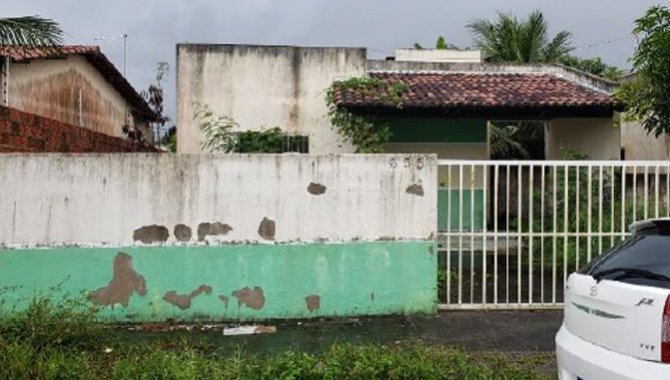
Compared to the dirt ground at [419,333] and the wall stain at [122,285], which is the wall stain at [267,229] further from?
the wall stain at [122,285]

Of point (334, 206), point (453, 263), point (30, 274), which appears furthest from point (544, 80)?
point (30, 274)

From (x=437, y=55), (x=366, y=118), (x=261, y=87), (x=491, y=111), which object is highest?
(x=437, y=55)

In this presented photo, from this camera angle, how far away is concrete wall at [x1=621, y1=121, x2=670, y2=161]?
14.3 meters

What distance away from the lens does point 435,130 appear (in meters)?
13.3

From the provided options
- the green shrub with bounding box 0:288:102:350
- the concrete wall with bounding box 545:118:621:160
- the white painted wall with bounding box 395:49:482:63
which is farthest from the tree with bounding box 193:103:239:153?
the green shrub with bounding box 0:288:102:350

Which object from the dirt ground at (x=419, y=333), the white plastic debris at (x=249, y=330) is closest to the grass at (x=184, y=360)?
the dirt ground at (x=419, y=333)

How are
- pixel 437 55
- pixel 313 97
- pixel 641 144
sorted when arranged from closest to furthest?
1. pixel 313 97
2. pixel 641 144
3. pixel 437 55

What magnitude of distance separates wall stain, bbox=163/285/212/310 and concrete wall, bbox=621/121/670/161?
35.8 feet

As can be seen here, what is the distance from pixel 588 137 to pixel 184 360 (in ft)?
36.1

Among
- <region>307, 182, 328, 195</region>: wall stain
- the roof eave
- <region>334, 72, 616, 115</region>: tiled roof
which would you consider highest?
<region>334, 72, 616, 115</region>: tiled roof

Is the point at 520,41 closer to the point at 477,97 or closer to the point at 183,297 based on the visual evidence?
the point at 477,97

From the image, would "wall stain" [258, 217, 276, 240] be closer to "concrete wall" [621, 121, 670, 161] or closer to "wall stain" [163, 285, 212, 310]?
"wall stain" [163, 285, 212, 310]

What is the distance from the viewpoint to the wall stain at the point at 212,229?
21.9 ft

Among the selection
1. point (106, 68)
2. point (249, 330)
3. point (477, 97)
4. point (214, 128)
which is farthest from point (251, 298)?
point (106, 68)
